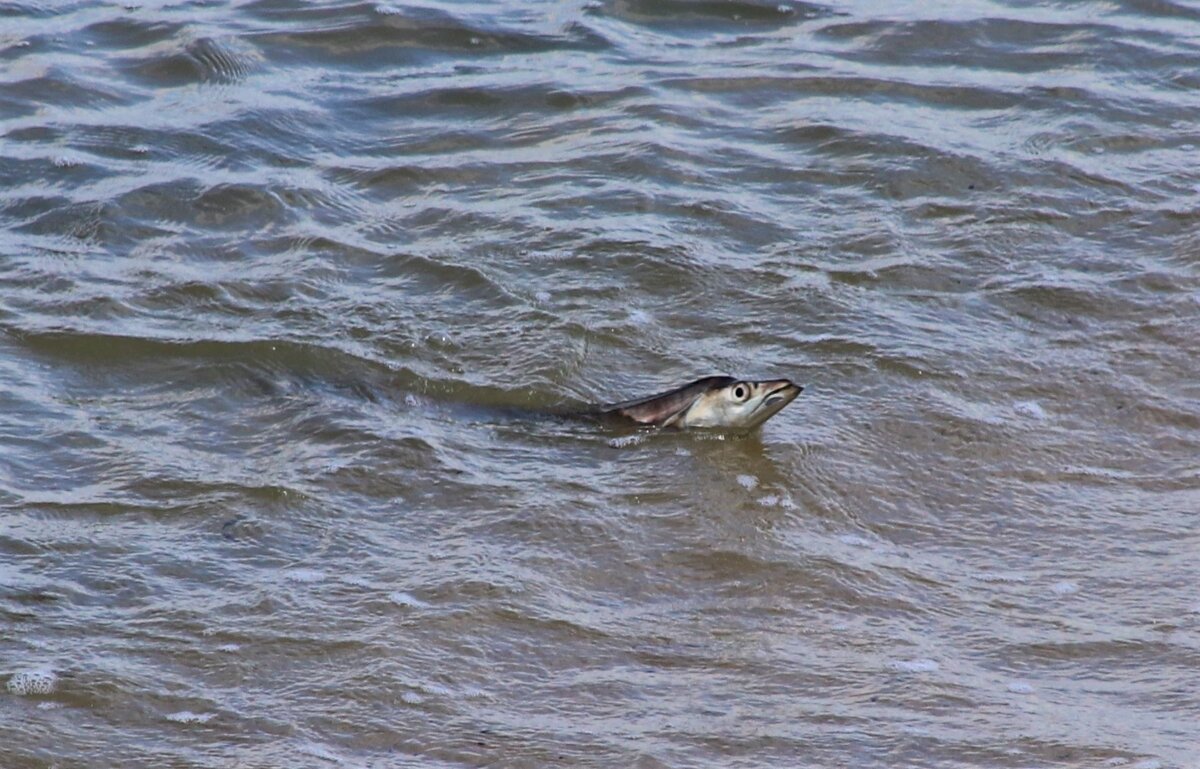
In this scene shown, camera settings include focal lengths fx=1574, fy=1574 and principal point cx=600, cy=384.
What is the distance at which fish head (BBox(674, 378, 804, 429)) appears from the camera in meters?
Result: 5.28

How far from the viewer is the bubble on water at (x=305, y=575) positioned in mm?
4391

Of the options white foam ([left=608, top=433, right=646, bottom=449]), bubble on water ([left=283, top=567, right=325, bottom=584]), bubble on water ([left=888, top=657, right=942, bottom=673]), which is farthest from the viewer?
white foam ([left=608, top=433, right=646, bottom=449])

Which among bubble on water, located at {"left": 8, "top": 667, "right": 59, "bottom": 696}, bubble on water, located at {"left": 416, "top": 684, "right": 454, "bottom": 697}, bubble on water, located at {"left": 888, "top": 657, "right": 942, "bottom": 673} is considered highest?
bubble on water, located at {"left": 8, "top": 667, "right": 59, "bottom": 696}

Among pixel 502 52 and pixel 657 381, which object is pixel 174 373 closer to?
pixel 657 381

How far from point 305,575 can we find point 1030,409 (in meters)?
2.67

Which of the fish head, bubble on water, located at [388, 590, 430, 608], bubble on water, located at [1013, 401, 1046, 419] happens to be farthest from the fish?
bubble on water, located at [388, 590, 430, 608]

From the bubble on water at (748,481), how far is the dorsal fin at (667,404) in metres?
0.35

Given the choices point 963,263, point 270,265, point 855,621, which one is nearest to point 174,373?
point 270,265

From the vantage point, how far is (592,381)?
593 cm

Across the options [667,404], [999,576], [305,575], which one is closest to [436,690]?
[305,575]

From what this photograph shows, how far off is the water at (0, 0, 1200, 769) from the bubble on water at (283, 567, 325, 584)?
0.01 metres

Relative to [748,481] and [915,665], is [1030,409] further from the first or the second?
[915,665]

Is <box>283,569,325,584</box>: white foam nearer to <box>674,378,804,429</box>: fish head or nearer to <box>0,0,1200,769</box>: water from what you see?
<box>0,0,1200,769</box>: water

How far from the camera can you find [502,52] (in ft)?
30.8
